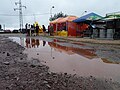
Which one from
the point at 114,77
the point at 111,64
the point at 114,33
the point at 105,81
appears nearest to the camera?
the point at 105,81

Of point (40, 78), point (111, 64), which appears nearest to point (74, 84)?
point (40, 78)

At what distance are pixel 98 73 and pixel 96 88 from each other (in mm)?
2052

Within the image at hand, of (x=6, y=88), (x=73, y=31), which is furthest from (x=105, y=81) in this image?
(x=73, y=31)

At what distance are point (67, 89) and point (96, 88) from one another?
82 centimetres

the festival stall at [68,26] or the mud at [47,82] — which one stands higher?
the festival stall at [68,26]

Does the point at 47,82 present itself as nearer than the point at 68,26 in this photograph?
Yes

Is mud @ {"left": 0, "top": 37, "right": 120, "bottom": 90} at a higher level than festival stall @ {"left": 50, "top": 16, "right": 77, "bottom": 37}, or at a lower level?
lower

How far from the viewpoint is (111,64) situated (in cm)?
962

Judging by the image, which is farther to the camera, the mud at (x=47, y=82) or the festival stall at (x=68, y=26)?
the festival stall at (x=68, y=26)

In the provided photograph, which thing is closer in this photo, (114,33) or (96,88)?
(96,88)

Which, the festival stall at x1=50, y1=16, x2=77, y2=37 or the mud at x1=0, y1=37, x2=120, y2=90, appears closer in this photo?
the mud at x1=0, y1=37, x2=120, y2=90

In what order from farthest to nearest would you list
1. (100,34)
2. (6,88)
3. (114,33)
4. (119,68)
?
1. (100,34)
2. (114,33)
3. (119,68)
4. (6,88)

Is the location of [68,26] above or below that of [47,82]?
above

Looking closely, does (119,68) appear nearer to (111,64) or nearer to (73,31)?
(111,64)
